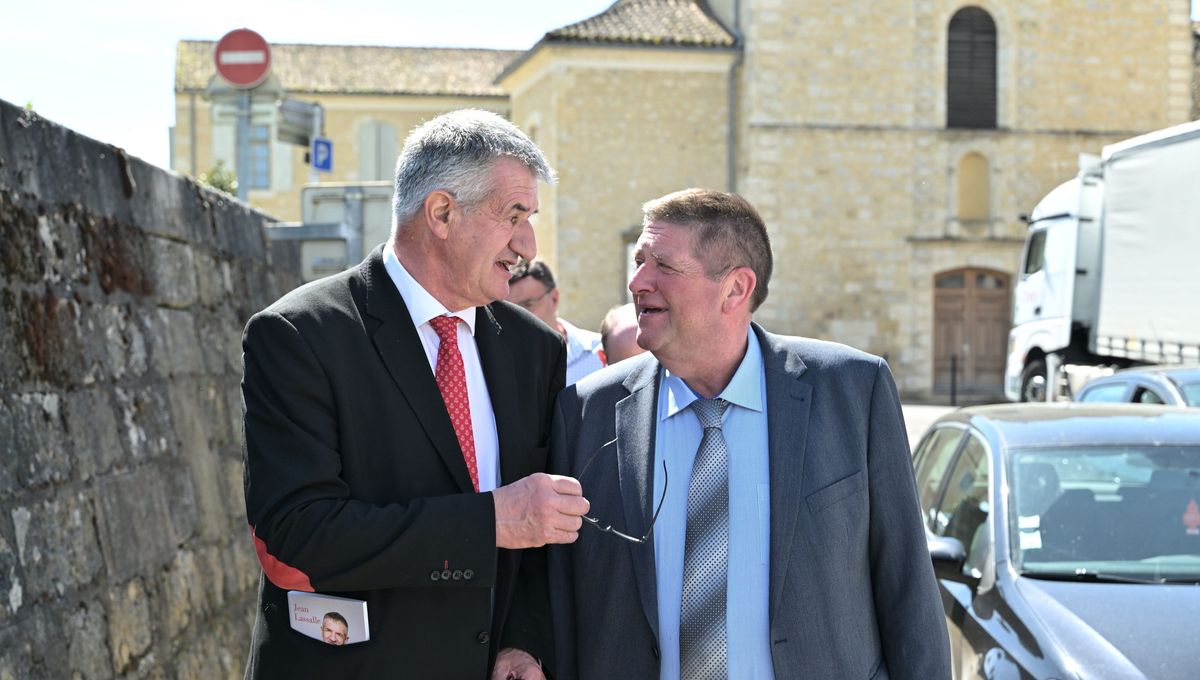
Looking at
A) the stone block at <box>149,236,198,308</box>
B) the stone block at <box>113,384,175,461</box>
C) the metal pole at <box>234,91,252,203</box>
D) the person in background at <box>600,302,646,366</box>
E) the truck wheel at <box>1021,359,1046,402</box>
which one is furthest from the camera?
the truck wheel at <box>1021,359,1046,402</box>

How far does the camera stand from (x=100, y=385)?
14.5 feet

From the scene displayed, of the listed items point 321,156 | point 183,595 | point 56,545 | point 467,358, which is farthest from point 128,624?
point 321,156

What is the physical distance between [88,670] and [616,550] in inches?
72.2

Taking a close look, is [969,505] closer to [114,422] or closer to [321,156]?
[114,422]

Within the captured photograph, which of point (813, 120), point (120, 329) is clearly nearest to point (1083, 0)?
point (813, 120)

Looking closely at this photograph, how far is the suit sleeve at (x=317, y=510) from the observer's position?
100 inches

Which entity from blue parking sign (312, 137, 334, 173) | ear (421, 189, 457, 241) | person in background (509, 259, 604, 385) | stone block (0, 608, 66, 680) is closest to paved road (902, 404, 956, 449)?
blue parking sign (312, 137, 334, 173)

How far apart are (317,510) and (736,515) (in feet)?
2.90

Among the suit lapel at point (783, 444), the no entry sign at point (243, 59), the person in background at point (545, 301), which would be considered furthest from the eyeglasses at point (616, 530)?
the no entry sign at point (243, 59)

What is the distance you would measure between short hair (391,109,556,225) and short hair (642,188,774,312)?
1.10 ft

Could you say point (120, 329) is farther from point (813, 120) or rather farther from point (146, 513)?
point (813, 120)

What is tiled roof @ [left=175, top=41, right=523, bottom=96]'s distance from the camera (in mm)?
42281

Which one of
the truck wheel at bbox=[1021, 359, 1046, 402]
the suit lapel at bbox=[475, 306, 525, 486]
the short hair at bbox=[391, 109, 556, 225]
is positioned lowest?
the truck wheel at bbox=[1021, 359, 1046, 402]

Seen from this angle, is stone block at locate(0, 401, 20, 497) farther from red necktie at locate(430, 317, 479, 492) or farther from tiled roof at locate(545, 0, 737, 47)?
tiled roof at locate(545, 0, 737, 47)
